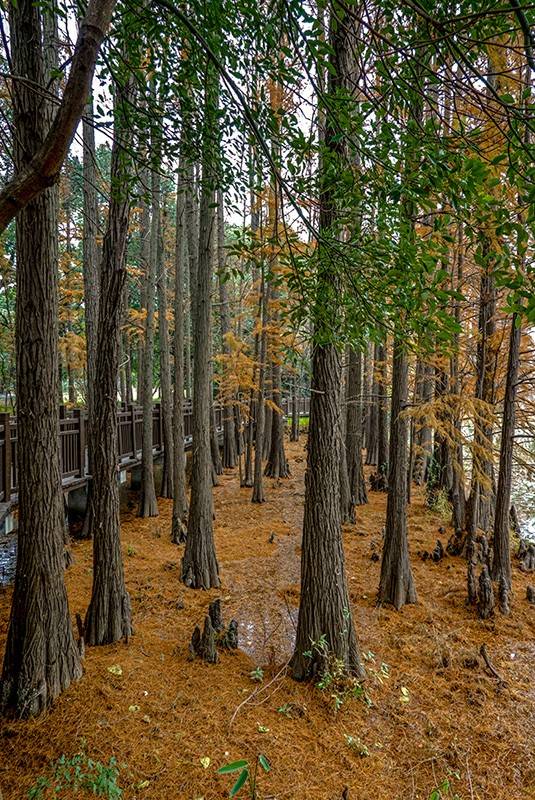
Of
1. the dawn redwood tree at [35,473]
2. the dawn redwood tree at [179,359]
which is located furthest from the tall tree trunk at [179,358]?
the dawn redwood tree at [35,473]

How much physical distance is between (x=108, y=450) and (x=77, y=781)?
2.64 m

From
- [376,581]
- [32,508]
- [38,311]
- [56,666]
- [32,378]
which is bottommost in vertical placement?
[376,581]

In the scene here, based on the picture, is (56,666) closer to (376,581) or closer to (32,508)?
(32,508)

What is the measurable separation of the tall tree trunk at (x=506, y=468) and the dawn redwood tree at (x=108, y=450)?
4.91 meters

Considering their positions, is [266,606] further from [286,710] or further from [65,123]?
[65,123]

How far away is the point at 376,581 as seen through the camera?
22.4ft

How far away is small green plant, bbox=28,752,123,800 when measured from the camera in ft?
8.49

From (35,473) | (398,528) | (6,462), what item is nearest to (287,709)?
(35,473)

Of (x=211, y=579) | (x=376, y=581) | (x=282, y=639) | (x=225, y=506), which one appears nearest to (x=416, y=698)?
(x=282, y=639)

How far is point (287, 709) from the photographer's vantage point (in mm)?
3695

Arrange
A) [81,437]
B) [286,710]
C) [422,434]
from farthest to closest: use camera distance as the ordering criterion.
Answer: [422,434], [81,437], [286,710]

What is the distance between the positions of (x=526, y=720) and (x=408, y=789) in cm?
156

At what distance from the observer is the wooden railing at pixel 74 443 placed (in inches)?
239

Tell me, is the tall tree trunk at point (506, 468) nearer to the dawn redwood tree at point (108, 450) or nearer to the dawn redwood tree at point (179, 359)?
the dawn redwood tree at point (108, 450)
